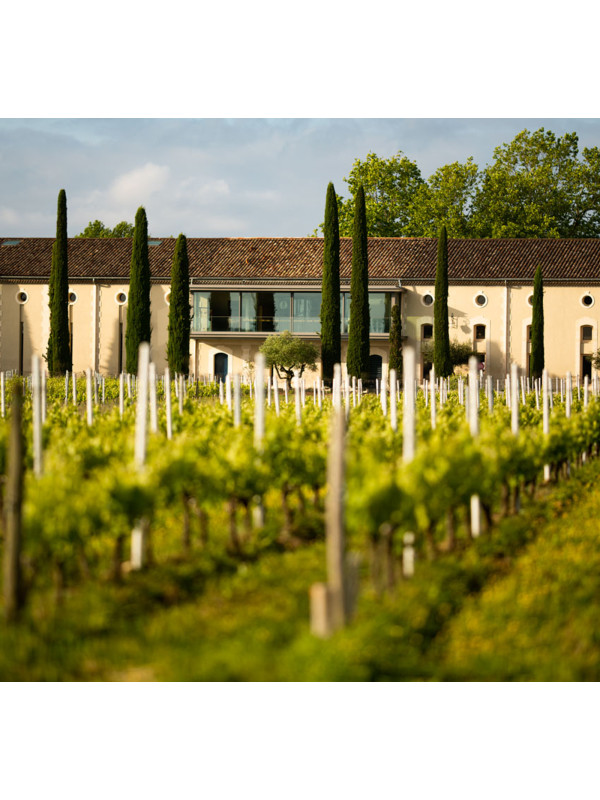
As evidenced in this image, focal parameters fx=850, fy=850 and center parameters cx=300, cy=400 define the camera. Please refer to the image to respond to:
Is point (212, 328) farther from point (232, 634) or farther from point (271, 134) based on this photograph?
point (232, 634)

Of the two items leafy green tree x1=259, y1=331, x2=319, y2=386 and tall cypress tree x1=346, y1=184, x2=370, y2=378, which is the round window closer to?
tall cypress tree x1=346, y1=184, x2=370, y2=378

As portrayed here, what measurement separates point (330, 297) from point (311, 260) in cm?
498

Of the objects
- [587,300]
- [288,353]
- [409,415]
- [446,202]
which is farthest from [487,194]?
[409,415]

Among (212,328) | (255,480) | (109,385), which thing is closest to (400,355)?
(212,328)

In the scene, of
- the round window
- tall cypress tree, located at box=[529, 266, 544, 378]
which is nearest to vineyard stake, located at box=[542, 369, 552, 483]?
tall cypress tree, located at box=[529, 266, 544, 378]

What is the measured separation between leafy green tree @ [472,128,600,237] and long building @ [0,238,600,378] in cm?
527

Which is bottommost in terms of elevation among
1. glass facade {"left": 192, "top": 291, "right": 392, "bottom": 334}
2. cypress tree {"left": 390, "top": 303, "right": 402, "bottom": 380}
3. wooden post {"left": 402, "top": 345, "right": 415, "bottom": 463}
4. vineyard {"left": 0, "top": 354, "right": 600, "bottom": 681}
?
vineyard {"left": 0, "top": 354, "right": 600, "bottom": 681}

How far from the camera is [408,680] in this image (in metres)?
4.45

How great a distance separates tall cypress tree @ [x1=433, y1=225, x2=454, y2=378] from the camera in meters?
28.9

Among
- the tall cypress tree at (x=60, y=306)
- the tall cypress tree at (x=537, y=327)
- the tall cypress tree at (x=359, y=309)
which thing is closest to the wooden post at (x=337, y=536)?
the tall cypress tree at (x=359, y=309)

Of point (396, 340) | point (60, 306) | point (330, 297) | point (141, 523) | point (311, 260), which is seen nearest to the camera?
point (141, 523)

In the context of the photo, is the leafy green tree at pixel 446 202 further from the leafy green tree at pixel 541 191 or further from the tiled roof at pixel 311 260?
the tiled roof at pixel 311 260

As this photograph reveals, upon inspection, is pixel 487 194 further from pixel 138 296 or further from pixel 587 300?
pixel 138 296

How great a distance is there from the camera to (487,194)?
130 feet
